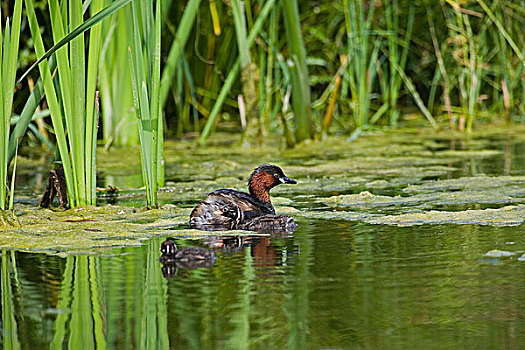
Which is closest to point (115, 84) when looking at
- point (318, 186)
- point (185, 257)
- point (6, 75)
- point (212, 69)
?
point (212, 69)

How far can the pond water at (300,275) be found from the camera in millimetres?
2461

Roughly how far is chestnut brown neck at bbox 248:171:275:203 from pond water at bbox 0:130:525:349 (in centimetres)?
13

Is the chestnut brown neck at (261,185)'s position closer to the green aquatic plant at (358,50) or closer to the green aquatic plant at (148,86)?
the green aquatic plant at (148,86)

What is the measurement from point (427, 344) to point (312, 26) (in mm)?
6961

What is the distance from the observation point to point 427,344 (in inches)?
92.1

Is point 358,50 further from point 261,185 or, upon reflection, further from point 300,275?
point 300,275

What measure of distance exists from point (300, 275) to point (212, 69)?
6.01 m

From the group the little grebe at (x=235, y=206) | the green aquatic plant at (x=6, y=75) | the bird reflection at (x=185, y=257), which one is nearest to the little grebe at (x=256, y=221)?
the little grebe at (x=235, y=206)

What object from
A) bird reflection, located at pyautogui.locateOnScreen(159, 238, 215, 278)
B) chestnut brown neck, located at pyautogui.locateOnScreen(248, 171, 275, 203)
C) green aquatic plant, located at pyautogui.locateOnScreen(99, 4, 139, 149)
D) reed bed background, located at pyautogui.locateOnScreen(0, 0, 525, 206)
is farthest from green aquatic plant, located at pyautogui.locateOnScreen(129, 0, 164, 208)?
green aquatic plant, located at pyautogui.locateOnScreen(99, 4, 139, 149)

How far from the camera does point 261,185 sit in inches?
181

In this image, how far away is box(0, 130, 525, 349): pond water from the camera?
2461 millimetres

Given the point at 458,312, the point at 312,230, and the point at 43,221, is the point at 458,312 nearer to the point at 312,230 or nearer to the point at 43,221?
the point at 312,230

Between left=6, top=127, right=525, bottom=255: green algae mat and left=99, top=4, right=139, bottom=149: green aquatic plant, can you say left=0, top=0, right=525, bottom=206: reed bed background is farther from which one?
left=6, top=127, right=525, bottom=255: green algae mat

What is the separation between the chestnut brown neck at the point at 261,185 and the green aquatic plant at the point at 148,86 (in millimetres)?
518
